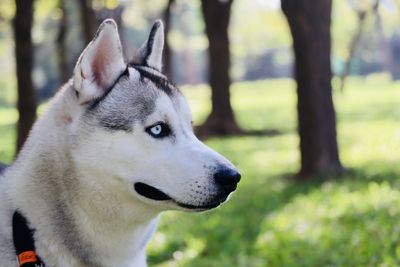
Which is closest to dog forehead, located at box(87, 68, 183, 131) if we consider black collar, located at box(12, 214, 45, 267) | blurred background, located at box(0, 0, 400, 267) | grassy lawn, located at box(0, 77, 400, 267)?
black collar, located at box(12, 214, 45, 267)

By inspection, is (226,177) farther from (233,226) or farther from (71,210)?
(233,226)

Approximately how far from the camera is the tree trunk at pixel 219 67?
60.2ft

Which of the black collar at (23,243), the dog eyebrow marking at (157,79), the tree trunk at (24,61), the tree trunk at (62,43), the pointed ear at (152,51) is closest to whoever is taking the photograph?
the black collar at (23,243)

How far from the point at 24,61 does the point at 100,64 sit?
25.8 feet

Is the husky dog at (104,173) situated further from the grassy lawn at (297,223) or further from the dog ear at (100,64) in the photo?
the grassy lawn at (297,223)

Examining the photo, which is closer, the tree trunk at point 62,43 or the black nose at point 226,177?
the black nose at point 226,177

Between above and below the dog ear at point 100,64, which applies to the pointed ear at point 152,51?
below

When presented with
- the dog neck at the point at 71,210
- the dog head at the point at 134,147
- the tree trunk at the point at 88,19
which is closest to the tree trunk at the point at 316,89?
the tree trunk at the point at 88,19

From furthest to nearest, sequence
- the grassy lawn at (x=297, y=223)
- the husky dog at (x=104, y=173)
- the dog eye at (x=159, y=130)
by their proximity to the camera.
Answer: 1. the grassy lawn at (x=297, y=223)
2. the dog eye at (x=159, y=130)
3. the husky dog at (x=104, y=173)

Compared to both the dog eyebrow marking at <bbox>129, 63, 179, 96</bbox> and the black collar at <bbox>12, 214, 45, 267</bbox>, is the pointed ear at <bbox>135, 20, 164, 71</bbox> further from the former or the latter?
the black collar at <bbox>12, 214, 45, 267</bbox>

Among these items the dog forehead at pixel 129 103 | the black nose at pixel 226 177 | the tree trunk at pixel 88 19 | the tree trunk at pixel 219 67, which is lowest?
the tree trunk at pixel 219 67

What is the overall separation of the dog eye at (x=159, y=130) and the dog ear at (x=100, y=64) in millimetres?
299

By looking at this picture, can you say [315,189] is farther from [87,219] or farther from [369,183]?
[87,219]

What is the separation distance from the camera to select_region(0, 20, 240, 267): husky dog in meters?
3.19
